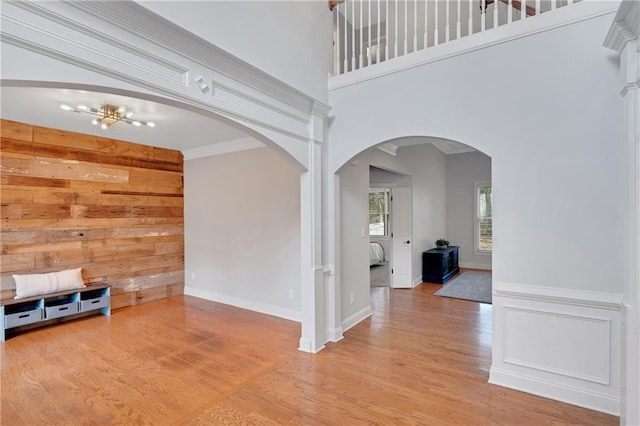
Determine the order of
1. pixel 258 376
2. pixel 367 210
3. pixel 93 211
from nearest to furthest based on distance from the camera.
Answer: pixel 258 376, pixel 367 210, pixel 93 211

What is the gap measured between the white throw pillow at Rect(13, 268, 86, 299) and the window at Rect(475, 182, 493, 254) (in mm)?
8615

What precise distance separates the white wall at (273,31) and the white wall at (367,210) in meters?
1.18

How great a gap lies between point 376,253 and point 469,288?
8.62 ft

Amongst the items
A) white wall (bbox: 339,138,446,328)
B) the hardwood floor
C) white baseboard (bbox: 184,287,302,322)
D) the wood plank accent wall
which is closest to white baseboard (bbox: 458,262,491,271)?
white wall (bbox: 339,138,446,328)

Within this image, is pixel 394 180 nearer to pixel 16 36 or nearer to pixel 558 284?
pixel 558 284

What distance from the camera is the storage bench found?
3.80 m

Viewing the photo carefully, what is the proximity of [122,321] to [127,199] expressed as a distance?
78.3 inches

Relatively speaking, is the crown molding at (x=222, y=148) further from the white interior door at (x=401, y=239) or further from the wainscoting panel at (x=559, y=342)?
the wainscoting panel at (x=559, y=342)

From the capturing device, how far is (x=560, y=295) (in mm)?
2453

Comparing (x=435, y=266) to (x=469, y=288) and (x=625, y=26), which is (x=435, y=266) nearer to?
(x=469, y=288)

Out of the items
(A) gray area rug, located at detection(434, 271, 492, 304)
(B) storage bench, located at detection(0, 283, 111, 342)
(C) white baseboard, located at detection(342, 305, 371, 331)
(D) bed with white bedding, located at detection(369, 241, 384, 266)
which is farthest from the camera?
(D) bed with white bedding, located at detection(369, 241, 384, 266)

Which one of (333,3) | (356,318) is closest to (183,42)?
(333,3)

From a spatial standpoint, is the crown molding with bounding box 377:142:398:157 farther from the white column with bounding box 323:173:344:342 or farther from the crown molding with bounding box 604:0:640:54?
the crown molding with bounding box 604:0:640:54

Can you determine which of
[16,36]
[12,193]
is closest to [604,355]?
[16,36]
